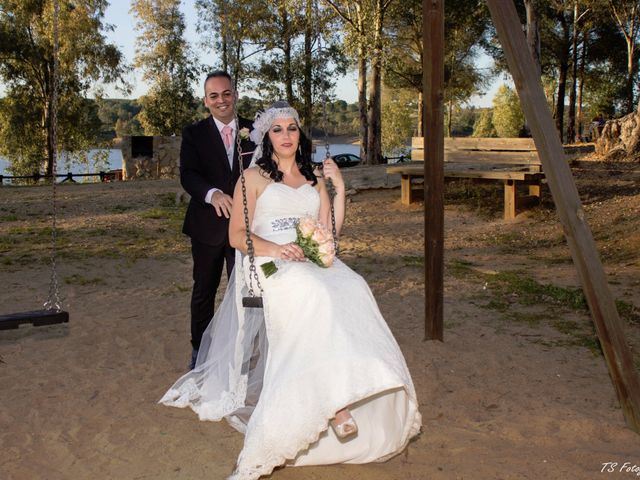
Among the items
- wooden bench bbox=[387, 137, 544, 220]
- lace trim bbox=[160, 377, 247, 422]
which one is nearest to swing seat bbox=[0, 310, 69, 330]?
lace trim bbox=[160, 377, 247, 422]

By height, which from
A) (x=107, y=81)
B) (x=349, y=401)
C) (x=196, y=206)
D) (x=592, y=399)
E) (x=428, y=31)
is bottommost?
(x=592, y=399)

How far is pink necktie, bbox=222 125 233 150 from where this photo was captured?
4770 millimetres

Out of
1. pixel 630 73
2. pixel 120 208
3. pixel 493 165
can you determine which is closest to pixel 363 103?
pixel 493 165

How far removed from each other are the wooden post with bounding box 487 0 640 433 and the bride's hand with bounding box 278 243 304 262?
1414 mm

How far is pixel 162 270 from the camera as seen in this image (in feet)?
28.4

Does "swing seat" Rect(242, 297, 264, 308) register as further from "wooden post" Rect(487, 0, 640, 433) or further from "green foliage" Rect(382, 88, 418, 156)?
"green foliage" Rect(382, 88, 418, 156)

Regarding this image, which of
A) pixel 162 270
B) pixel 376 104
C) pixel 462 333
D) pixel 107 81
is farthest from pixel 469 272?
pixel 107 81

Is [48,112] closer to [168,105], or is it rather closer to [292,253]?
[168,105]

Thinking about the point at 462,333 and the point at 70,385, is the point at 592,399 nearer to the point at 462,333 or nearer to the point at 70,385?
the point at 462,333

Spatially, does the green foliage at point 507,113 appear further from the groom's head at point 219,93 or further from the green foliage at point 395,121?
the groom's head at point 219,93

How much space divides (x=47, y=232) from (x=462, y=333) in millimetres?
7793

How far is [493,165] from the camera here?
14273 millimetres

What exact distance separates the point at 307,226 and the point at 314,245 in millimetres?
122

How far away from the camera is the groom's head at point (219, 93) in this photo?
15.0 ft
